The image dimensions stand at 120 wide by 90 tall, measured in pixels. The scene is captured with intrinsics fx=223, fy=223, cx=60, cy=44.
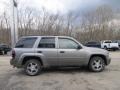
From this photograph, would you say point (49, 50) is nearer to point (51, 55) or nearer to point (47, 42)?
point (51, 55)

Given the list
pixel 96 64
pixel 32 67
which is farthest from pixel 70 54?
pixel 32 67

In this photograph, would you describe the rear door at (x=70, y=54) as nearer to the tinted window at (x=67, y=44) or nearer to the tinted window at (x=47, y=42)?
the tinted window at (x=67, y=44)

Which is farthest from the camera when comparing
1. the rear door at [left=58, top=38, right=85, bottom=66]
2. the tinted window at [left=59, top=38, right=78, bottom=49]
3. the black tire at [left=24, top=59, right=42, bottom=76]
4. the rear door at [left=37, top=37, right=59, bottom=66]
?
the tinted window at [left=59, top=38, right=78, bottom=49]

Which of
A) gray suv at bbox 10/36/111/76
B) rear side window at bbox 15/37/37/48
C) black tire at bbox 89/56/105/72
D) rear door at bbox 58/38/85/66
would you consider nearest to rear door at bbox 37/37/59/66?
gray suv at bbox 10/36/111/76

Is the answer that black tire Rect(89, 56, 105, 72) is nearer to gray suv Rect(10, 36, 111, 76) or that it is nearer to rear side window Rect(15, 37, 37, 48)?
gray suv Rect(10, 36, 111, 76)

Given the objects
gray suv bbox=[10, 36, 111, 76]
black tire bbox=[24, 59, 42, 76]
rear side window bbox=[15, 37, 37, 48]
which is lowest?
black tire bbox=[24, 59, 42, 76]

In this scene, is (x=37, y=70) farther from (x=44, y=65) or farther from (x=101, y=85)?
(x=101, y=85)

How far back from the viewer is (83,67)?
11.1 meters

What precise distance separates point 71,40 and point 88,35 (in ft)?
164

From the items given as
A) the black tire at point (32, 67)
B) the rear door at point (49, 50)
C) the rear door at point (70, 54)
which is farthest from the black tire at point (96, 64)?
the black tire at point (32, 67)

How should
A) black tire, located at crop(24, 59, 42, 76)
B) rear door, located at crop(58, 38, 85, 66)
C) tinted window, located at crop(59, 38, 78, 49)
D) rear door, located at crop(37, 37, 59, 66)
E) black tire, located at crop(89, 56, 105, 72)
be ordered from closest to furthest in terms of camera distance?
black tire, located at crop(24, 59, 42, 76)
rear door, located at crop(37, 37, 59, 66)
rear door, located at crop(58, 38, 85, 66)
tinted window, located at crop(59, 38, 78, 49)
black tire, located at crop(89, 56, 105, 72)

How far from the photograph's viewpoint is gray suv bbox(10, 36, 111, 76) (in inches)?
387

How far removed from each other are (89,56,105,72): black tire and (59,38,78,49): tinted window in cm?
106

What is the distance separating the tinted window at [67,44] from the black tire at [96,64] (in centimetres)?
106
